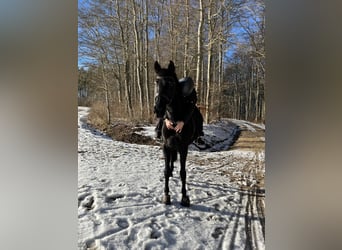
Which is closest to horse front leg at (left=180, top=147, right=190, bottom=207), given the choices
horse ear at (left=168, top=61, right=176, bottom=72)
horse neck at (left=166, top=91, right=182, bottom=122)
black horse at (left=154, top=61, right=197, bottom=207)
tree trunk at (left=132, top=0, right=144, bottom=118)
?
black horse at (left=154, top=61, right=197, bottom=207)

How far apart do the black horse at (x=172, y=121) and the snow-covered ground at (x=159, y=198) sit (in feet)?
0.10

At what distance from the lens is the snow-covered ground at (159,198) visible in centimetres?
129

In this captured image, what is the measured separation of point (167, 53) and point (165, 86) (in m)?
0.17

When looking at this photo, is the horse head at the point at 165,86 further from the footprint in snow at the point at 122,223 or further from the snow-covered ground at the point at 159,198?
the footprint in snow at the point at 122,223

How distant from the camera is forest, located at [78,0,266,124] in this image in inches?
51.7

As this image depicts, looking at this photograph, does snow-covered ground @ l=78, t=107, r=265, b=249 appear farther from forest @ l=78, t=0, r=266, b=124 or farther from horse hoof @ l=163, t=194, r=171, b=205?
forest @ l=78, t=0, r=266, b=124

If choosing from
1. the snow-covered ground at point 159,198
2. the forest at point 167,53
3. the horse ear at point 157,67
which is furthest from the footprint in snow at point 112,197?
the horse ear at point 157,67

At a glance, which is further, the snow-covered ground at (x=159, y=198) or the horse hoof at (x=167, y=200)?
the horse hoof at (x=167, y=200)

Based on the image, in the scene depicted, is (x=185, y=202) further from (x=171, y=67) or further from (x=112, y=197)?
(x=171, y=67)
